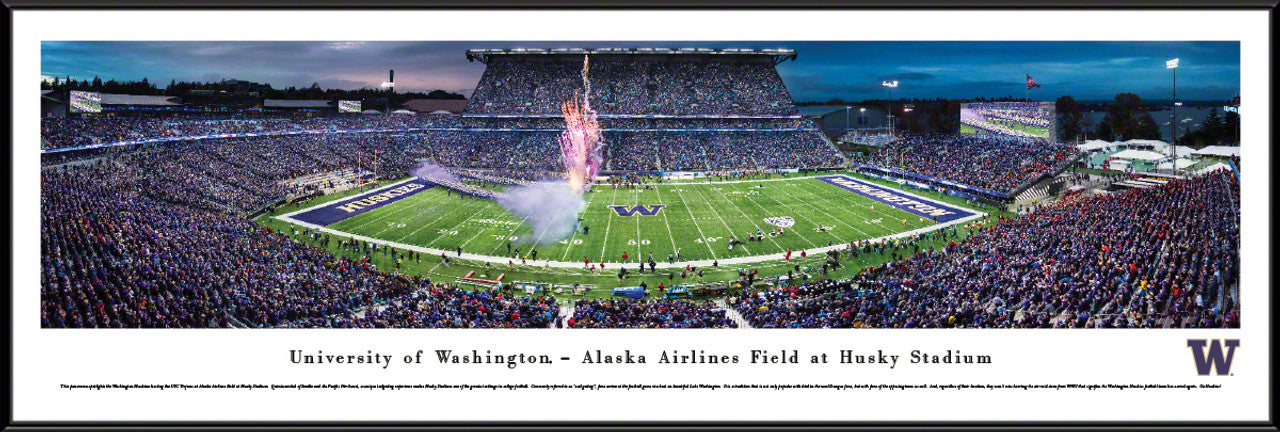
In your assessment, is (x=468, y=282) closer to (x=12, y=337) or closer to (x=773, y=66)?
(x=12, y=337)

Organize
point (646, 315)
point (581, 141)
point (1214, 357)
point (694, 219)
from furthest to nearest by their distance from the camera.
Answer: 1. point (581, 141)
2. point (694, 219)
3. point (646, 315)
4. point (1214, 357)

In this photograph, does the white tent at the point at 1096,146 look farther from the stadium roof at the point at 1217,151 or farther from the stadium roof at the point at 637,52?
the stadium roof at the point at 637,52

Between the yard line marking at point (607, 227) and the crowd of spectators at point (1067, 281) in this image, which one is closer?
the crowd of spectators at point (1067, 281)

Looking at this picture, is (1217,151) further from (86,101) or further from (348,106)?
(348,106)

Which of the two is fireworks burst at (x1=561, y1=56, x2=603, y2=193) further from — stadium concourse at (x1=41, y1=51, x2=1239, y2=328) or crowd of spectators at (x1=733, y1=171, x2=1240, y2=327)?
crowd of spectators at (x1=733, y1=171, x2=1240, y2=327)

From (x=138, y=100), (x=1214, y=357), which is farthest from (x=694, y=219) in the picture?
(x=138, y=100)

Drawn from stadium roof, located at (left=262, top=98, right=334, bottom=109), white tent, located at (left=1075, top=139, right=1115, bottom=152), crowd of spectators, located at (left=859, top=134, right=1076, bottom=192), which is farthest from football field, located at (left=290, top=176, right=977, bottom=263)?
stadium roof, located at (left=262, top=98, right=334, bottom=109)

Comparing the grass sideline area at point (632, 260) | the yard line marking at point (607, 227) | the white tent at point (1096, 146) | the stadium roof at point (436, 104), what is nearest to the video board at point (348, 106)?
the stadium roof at point (436, 104)

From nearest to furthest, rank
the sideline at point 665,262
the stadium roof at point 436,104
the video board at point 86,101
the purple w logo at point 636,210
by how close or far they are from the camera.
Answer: the sideline at point 665,262, the purple w logo at point 636,210, the video board at point 86,101, the stadium roof at point 436,104
